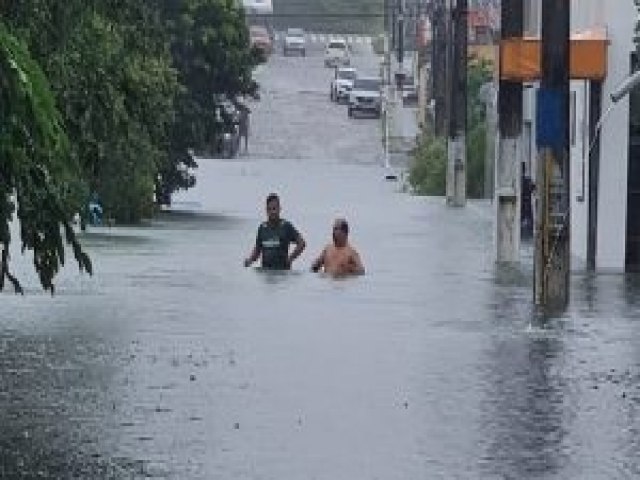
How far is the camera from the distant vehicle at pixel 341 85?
91188mm

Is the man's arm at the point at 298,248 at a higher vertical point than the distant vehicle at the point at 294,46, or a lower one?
higher

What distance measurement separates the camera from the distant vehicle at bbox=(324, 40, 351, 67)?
10741cm

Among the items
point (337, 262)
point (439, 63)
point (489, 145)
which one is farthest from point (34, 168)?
point (439, 63)

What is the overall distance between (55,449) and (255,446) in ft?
3.70

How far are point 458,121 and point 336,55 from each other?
56569 millimetres

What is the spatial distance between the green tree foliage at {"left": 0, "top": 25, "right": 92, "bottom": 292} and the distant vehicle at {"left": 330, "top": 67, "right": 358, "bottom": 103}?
258 ft

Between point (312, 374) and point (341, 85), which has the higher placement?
point (312, 374)

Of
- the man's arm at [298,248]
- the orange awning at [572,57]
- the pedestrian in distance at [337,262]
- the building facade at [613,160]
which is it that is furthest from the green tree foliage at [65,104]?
the building facade at [613,160]

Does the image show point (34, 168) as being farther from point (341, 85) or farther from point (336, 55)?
point (336, 55)

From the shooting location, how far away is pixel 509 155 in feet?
99.7

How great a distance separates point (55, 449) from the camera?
11.7m

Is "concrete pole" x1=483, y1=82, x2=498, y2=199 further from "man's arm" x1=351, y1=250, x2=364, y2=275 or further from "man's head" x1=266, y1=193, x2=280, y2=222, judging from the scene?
"man's head" x1=266, y1=193, x2=280, y2=222

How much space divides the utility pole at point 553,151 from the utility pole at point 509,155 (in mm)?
8425

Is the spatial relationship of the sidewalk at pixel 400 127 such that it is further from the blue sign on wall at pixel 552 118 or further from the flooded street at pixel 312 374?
the blue sign on wall at pixel 552 118
